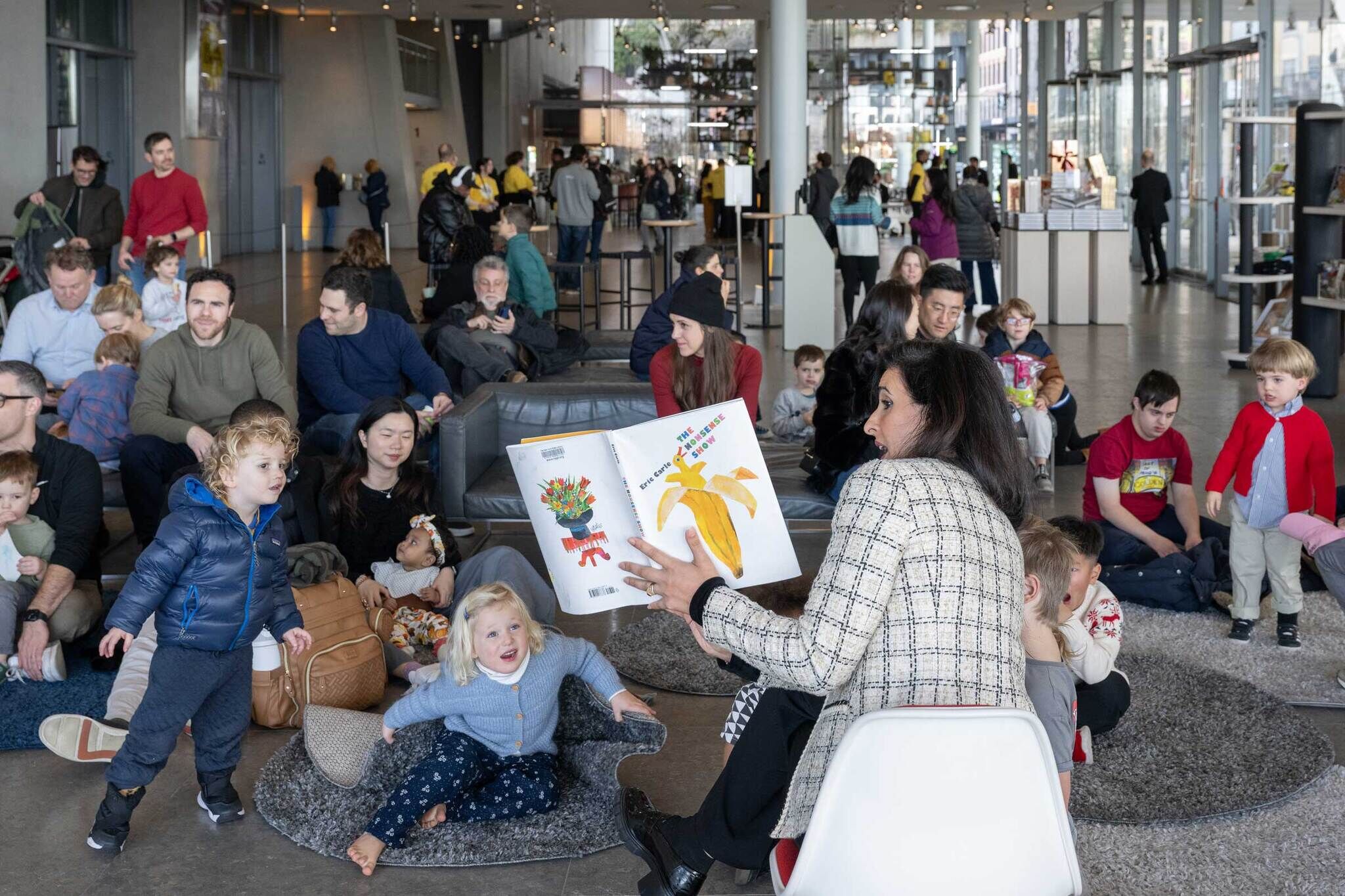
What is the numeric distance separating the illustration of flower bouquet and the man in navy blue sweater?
3087mm

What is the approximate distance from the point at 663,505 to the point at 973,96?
30.9 meters

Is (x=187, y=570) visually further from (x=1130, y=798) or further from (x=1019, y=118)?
(x=1019, y=118)

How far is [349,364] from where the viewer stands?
20.7 ft

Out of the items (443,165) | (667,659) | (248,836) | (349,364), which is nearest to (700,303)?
(667,659)

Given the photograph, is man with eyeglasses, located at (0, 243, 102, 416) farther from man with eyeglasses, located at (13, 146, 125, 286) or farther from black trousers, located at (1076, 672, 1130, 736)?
black trousers, located at (1076, 672, 1130, 736)

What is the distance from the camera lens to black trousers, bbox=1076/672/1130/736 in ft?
13.1

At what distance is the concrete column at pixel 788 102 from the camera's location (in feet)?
46.3

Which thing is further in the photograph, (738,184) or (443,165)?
(443,165)

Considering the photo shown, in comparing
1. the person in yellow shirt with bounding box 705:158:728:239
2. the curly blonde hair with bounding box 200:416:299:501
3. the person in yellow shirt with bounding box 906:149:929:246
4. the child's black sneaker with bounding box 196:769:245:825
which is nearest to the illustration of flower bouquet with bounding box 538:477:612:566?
the curly blonde hair with bounding box 200:416:299:501

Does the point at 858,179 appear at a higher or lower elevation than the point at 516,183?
lower

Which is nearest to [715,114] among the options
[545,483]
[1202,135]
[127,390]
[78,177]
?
[1202,135]

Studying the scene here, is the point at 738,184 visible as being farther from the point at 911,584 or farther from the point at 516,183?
the point at 911,584

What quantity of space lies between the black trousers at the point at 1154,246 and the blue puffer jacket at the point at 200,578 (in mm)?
16206

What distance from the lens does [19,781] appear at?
3834 millimetres
